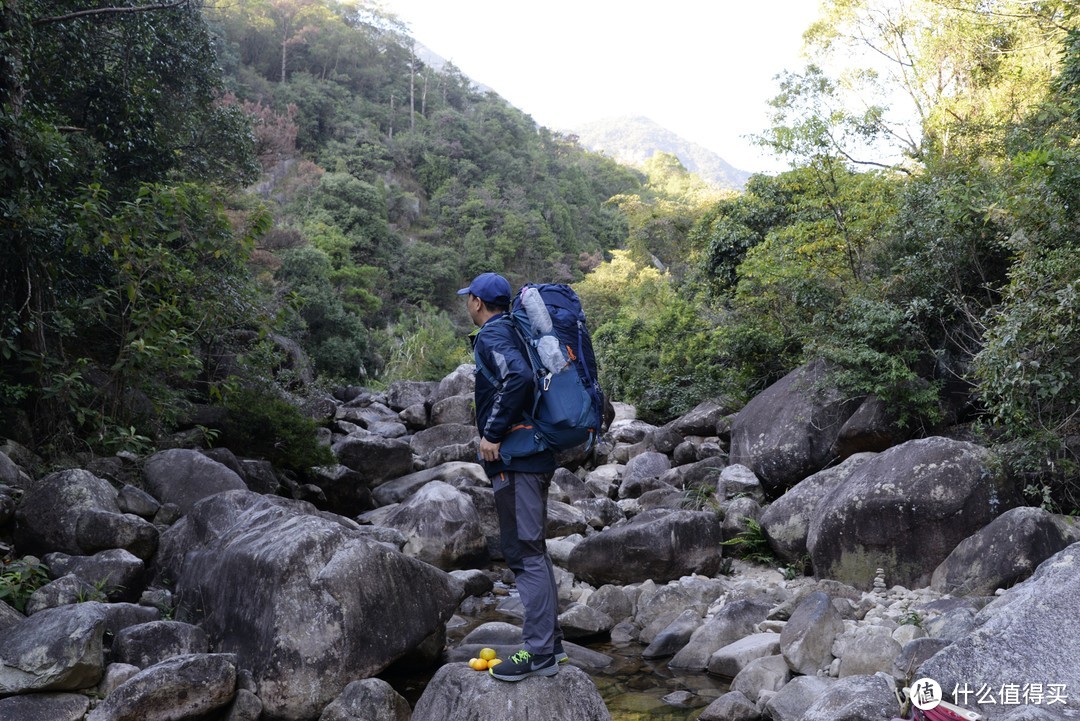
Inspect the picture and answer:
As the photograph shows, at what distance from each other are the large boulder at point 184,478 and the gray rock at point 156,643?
3.25 meters

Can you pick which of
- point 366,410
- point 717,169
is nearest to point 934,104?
point 366,410

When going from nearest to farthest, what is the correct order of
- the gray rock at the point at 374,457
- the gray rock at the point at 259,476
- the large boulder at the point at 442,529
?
the large boulder at the point at 442,529, the gray rock at the point at 259,476, the gray rock at the point at 374,457

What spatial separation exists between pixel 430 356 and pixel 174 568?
26345mm

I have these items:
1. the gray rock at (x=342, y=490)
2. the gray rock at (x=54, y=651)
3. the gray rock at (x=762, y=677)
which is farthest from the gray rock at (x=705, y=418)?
the gray rock at (x=54, y=651)

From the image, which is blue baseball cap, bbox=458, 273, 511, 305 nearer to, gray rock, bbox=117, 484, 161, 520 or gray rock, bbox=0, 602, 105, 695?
gray rock, bbox=0, 602, 105, 695

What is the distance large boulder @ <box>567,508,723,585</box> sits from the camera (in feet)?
30.4

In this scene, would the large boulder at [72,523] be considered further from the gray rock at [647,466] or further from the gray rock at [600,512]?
the gray rock at [647,466]

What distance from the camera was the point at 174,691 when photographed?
533cm

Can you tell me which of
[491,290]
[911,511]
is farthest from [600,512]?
[491,290]

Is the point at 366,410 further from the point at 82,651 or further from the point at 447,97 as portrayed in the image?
the point at 447,97

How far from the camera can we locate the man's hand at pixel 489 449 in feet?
14.5

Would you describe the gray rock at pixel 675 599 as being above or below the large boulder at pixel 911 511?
below

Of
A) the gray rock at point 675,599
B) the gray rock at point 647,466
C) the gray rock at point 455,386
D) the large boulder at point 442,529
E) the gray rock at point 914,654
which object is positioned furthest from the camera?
the gray rock at point 455,386

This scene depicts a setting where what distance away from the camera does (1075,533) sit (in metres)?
7.05
